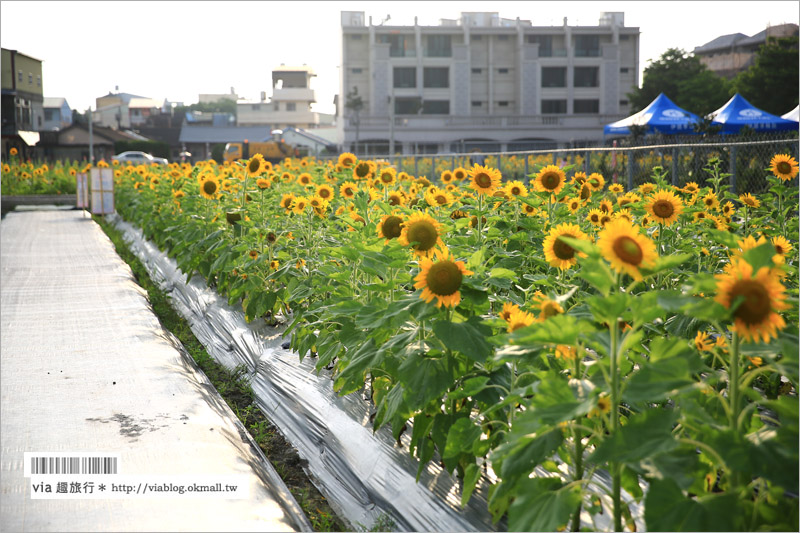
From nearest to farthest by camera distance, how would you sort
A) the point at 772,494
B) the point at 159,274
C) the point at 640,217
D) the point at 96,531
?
the point at 772,494
the point at 96,531
the point at 640,217
the point at 159,274

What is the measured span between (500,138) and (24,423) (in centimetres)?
5513

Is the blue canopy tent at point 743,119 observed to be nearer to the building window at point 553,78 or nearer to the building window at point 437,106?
the building window at point 437,106

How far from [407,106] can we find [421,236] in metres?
58.2

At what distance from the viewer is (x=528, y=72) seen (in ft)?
197

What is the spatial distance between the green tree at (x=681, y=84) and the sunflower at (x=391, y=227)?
4733 cm

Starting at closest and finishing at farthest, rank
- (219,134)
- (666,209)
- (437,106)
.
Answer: (666,209), (437,106), (219,134)

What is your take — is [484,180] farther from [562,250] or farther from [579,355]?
[579,355]

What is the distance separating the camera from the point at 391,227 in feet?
11.0

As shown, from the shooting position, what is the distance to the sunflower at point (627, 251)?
1954 millimetres

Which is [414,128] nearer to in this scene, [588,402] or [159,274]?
[159,274]

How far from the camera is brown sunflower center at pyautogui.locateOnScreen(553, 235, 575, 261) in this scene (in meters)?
2.79

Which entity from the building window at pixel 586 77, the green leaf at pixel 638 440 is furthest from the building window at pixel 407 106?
the green leaf at pixel 638 440

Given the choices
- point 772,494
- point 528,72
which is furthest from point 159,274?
point 528,72

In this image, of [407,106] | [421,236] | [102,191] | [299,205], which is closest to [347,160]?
[299,205]
